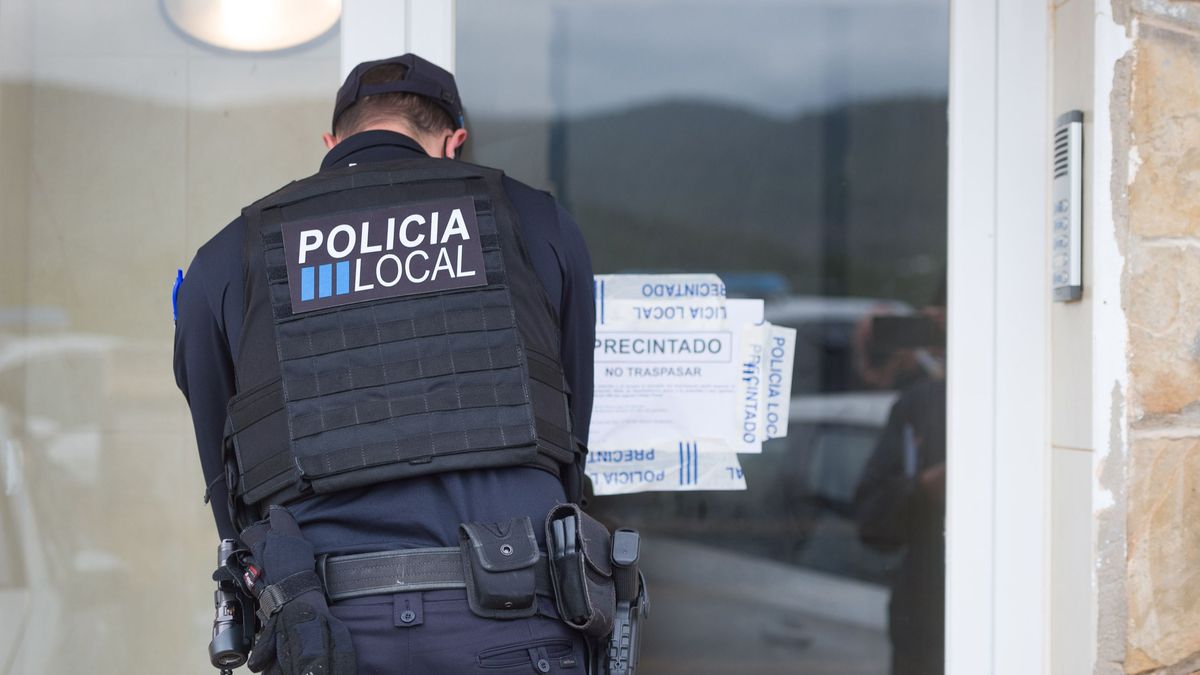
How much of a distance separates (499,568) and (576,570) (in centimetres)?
14

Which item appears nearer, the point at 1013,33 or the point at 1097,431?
the point at 1097,431

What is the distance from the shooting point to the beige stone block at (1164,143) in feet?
8.63

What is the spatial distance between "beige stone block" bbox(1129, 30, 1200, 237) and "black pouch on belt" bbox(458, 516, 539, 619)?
5.08 feet

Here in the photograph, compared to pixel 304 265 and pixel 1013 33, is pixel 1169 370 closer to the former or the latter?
pixel 1013 33

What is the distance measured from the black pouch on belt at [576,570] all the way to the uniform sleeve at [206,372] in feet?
2.16

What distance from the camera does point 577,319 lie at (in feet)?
7.49

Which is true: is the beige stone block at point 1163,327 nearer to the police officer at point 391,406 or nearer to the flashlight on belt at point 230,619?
the police officer at point 391,406

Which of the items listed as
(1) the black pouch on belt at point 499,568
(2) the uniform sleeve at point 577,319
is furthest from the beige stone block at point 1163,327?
(1) the black pouch on belt at point 499,568

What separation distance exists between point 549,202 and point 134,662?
4.97 ft

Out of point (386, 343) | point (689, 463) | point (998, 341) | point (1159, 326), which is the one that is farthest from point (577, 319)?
point (1159, 326)

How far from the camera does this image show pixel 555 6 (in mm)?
2943

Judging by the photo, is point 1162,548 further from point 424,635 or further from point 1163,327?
point 424,635

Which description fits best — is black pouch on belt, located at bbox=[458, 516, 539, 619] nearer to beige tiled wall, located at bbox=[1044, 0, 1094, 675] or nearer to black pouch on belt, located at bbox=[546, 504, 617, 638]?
black pouch on belt, located at bbox=[546, 504, 617, 638]

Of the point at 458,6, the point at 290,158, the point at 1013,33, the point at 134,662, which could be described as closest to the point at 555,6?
the point at 458,6
